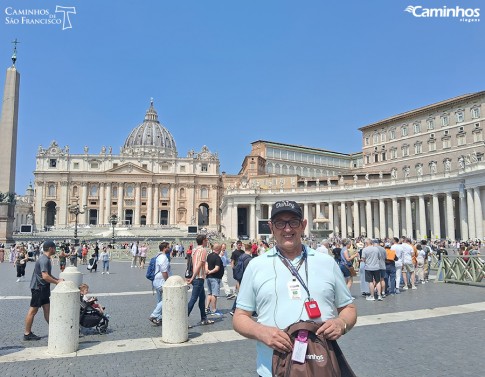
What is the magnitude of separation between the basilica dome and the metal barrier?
338 feet

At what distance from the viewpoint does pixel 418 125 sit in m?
55.8

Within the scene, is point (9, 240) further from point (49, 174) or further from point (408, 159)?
point (49, 174)

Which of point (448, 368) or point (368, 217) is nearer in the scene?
point (448, 368)

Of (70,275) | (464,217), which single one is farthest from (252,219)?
(70,275)

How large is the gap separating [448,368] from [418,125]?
5735cm

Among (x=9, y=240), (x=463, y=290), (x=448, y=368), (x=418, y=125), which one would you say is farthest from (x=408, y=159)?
(x=448, y=368)

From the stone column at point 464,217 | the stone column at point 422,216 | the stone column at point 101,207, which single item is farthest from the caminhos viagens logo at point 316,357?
the stone column at point 101,207

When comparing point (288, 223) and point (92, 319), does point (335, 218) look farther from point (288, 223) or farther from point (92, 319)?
point (288, 223)

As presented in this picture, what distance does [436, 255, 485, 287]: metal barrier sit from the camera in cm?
1302

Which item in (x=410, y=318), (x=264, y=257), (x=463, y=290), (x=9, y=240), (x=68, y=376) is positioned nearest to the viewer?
(x=264, y=257)

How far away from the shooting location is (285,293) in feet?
7.36

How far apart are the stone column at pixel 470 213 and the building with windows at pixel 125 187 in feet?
194

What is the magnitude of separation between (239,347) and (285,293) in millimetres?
4265

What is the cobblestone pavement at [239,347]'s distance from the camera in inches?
195
